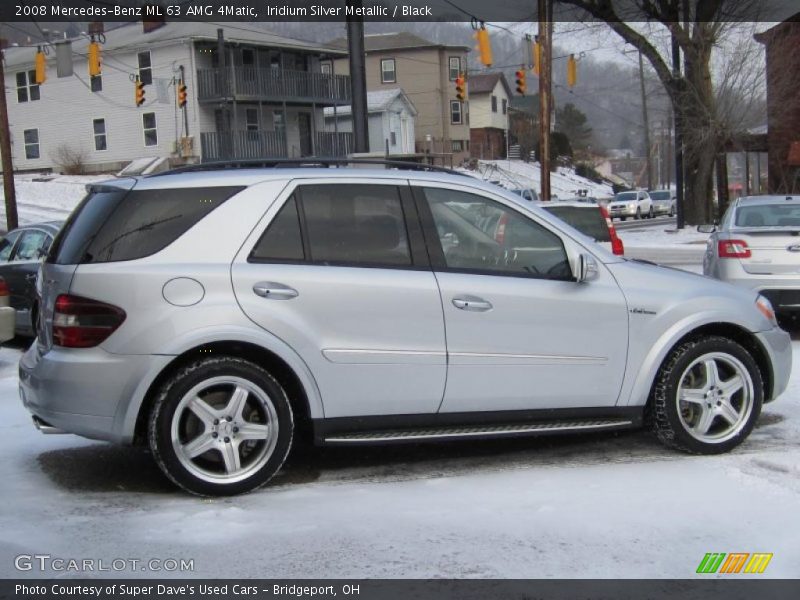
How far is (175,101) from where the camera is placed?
45.0m

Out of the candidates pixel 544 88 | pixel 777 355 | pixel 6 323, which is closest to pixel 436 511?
pixel 777 355

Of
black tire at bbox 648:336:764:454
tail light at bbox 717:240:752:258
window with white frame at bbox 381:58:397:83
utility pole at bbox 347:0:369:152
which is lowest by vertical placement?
black tire at bbox 648:336:764:454

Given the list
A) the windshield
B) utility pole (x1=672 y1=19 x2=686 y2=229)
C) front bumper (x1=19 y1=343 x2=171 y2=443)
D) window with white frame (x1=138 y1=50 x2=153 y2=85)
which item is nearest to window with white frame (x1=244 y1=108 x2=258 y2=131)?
window with white frame (x1=138 y1=50 x2=153 y2=85)

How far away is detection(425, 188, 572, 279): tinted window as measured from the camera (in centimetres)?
580

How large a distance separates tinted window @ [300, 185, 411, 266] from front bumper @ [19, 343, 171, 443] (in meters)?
1.09

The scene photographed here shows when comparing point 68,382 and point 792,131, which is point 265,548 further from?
point 792,131

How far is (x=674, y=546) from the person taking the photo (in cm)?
456

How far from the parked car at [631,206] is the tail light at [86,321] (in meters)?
49.6

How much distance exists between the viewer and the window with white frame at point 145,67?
150ft

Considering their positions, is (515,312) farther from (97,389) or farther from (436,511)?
(97,389)

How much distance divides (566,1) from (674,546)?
1271 inches

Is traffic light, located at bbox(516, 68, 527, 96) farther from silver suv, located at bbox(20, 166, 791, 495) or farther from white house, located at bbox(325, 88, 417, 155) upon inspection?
silver suv, located at bbox(20, 166, 791, 495)

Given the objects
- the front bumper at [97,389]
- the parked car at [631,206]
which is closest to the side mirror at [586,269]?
the front bumper at [97,389]

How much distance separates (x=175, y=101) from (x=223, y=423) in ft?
137
